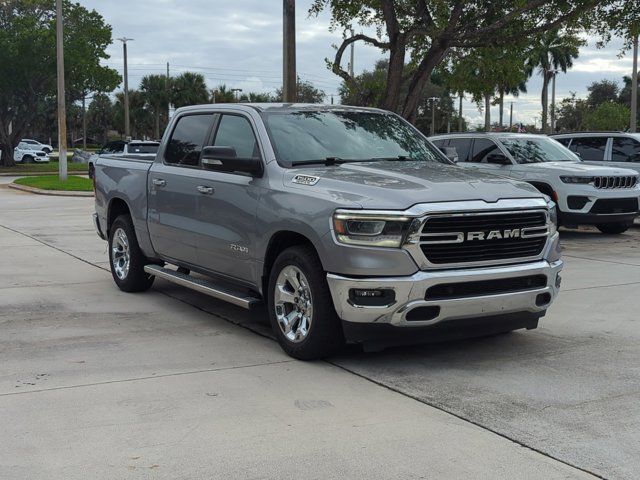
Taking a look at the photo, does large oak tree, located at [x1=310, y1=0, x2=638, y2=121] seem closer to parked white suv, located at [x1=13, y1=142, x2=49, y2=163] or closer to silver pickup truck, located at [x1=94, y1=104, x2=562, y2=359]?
silver pickup truck, located at [x1=94, y1=104, x2=562, y2=359]

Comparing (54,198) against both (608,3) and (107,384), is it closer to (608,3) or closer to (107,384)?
(608,3)

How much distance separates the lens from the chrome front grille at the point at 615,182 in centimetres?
1326

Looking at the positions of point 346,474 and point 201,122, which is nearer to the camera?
point 346,474

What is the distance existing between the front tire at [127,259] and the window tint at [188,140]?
3.62 feet

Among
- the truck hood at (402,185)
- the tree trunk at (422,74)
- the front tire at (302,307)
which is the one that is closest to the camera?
the truck hood at (402,185)

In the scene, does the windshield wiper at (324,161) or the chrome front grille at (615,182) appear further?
the chrome front grille at (615,182)

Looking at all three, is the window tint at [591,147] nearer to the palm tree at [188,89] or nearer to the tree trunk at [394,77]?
the tree trunk at [394,77]

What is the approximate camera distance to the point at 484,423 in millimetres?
4504

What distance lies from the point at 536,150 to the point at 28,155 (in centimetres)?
4415

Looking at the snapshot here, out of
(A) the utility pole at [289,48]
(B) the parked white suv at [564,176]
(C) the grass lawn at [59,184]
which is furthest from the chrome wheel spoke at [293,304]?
(C) the grass lawn at [59,184]

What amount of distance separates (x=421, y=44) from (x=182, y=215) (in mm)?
13495

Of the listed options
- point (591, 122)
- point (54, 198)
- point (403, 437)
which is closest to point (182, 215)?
point (403, 437)

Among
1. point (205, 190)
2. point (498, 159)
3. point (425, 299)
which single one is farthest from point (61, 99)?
point (425, 299)

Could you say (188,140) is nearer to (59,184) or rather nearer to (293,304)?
(293,304)
